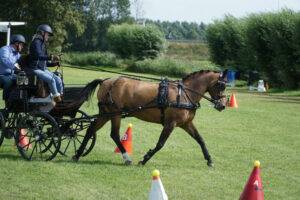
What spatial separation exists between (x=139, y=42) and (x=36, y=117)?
54.5 metres

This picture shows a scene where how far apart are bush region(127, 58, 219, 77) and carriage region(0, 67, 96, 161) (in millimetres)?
37761

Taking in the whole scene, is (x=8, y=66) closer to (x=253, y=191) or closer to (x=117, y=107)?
(x=117, y=107)

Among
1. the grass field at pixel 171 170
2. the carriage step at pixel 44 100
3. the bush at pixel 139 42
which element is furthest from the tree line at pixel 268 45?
the carriage step at pixel 44 100

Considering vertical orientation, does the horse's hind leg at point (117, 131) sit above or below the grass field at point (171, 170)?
above

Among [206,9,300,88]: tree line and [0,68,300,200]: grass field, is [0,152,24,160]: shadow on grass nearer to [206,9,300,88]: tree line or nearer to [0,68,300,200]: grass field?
[0,68,300,200]: grass field

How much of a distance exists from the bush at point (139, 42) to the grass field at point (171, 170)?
47903mm

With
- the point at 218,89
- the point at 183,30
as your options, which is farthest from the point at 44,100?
the point at 183,30

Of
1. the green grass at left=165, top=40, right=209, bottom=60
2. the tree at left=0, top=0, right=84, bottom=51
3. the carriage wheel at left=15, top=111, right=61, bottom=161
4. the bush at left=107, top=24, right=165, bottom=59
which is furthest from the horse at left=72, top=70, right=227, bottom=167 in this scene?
the green grass at left=165, top=40, right=209, bottom=60

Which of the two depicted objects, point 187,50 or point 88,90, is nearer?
point 88,90

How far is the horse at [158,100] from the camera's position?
36.9ft

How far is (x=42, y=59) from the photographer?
1134 centimetres

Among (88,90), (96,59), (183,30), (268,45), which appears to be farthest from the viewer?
(183,30)

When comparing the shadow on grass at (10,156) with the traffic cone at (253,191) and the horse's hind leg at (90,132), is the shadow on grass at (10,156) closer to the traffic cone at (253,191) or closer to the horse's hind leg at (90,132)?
the horse's hind leg at (90,132)

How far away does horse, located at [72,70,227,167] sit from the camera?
11.2 m
